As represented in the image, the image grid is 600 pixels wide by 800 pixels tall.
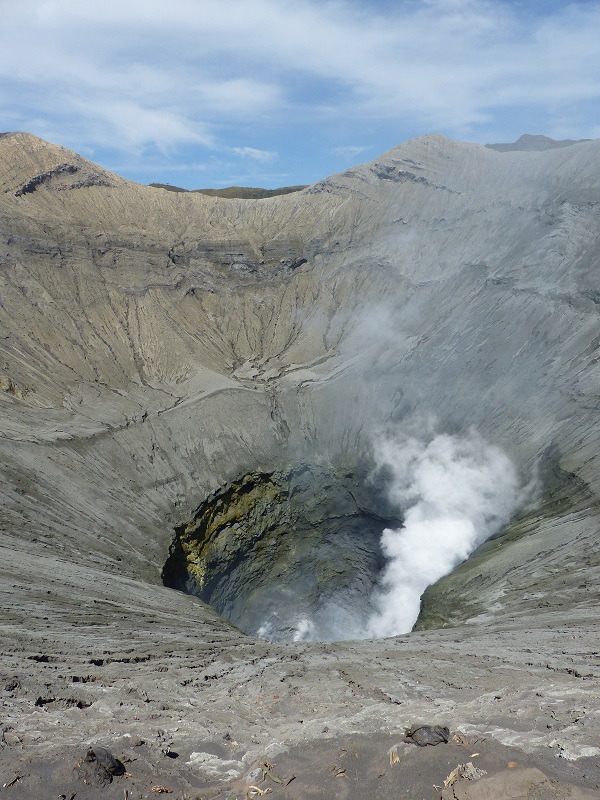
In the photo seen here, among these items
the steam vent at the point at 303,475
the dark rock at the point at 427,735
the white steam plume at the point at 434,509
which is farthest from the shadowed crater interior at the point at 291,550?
the dark rock at the point at 427,735

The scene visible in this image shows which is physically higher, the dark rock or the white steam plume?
the white steam plume

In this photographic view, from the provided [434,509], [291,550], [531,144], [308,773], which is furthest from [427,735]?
[531,144]

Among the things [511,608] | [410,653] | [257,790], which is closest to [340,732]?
[257,790]

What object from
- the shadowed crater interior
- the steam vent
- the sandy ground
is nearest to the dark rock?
the sandy ground

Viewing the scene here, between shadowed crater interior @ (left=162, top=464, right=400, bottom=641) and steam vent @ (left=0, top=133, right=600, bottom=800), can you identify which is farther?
shadowed crater interior @ (left=162, top=464, right=400, bottom=641)

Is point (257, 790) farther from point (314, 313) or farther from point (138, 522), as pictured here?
point (314, 313)

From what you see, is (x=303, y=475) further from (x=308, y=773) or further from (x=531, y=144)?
(x=531, y=144)

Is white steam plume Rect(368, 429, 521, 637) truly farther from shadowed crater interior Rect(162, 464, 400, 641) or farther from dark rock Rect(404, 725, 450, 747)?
dark rock Rect(404, 725, 450, 747)
